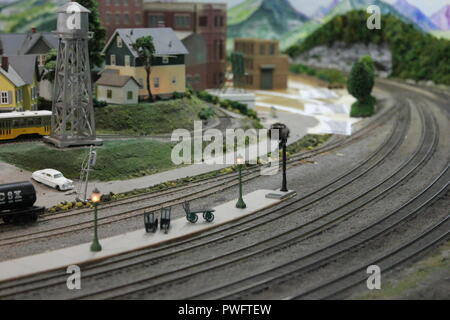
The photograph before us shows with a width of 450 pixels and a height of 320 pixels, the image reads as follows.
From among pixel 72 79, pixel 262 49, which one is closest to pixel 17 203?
pixel 72 79

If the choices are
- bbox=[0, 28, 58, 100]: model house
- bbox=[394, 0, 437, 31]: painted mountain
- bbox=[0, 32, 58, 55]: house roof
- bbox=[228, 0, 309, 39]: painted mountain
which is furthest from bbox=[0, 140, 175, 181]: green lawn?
bbox=[228, 0, 309, 39]: painted mountain

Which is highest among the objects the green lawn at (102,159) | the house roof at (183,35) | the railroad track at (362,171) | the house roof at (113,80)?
the house roof at (183,35)

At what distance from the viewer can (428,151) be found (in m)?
61.4

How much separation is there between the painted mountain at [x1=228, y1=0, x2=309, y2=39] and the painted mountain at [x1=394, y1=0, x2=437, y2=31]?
21503 millimetres

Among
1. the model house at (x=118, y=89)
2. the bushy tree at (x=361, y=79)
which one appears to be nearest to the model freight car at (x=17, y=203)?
the model house at (x=118, y=89)

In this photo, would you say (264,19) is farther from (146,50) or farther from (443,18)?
(146,50)

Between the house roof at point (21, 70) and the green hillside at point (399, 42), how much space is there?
6336 cm

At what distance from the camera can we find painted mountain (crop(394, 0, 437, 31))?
120438 mm

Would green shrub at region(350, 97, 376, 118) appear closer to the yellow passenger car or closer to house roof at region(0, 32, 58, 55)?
house roof at region(0, 32, 58, 55)

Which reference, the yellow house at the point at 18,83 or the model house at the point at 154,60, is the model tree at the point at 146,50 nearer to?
the model house at the point at 154,60

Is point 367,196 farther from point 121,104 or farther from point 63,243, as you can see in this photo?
point 121,104

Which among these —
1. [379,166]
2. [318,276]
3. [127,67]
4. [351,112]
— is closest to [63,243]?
[318,276]

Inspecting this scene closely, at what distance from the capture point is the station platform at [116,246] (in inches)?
1310

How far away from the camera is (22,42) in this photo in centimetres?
7138
